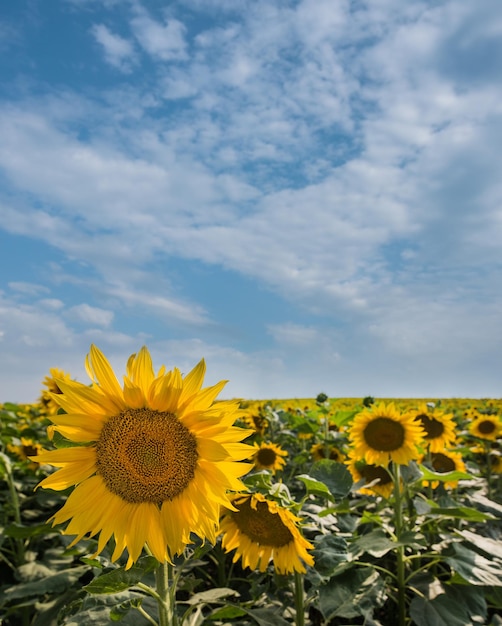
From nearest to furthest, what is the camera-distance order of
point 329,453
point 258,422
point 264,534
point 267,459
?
point 264,534
point 267,459
point 329,453
point 258,422

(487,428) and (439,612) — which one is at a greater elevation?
(487,428)

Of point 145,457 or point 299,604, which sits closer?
point 145,457

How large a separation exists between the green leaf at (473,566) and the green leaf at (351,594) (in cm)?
44

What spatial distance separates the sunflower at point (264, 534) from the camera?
248 centimetres

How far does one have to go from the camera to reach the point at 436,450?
17.5ft

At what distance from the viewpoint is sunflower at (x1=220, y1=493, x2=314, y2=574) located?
8.15 feet

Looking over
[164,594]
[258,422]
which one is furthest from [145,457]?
[258,422]

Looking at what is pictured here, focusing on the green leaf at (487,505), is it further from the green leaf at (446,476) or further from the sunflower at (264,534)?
the sunflower at (264,534)

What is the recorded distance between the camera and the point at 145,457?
1.83 meters

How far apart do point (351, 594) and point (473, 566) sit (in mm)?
817

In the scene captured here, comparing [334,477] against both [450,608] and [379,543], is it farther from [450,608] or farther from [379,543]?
[450,608]

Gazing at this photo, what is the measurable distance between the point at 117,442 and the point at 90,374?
245 millimetres

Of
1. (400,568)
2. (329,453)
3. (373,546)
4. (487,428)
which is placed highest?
(487,428)

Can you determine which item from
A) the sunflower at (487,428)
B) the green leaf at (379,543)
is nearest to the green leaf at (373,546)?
the green leaf at (379,543)
